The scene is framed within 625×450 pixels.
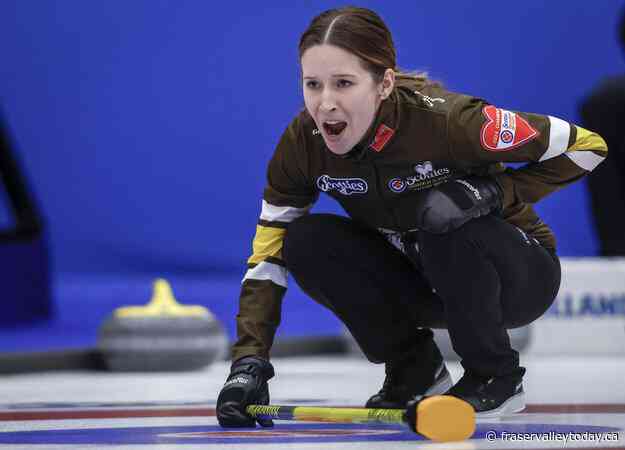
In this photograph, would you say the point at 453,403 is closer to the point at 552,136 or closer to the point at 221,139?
the point at 552,136

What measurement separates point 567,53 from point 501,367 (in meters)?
4.77

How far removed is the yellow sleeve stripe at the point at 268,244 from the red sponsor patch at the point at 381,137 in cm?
34

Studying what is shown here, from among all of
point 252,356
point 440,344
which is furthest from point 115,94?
point 252,356

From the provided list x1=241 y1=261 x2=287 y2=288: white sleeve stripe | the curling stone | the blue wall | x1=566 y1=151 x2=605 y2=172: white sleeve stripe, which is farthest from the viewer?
the blue wall

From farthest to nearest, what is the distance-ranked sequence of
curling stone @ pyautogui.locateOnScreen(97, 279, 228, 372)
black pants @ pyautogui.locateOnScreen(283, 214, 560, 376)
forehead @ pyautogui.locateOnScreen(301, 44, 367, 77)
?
curling stone @ pyautogui.locateOnScreen(97, 279, 228, 372) < black pants @ pyautogui.locateOnScreen(283, 214, 560, 376) < forehead @ pyautogui.locateOnScreen(301, 44, 367, 77)

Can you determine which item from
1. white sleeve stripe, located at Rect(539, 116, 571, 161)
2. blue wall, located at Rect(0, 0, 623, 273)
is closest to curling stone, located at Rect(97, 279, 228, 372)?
white sleeve stripe, located at Rect(539, 116, 571, 161)

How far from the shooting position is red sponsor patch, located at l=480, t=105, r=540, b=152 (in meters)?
2.70

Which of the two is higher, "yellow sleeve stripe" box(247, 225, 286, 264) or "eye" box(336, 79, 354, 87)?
"eye" box(336, 79, 354, 87)

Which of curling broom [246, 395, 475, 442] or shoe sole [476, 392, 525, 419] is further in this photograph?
shoe sole [476, 392, 525, 419]

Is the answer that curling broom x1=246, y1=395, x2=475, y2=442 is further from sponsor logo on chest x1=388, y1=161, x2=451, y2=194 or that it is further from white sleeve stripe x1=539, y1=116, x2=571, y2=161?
white sleeve stripe x1=539, y1=116, x2=571, y2=161

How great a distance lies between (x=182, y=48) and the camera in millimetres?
7688

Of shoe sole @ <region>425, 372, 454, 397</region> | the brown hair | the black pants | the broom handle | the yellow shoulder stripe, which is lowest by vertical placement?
the broom handle

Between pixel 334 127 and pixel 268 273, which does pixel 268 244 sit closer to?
pixel 268 273

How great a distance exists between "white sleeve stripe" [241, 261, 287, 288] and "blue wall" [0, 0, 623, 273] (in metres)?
4.52
